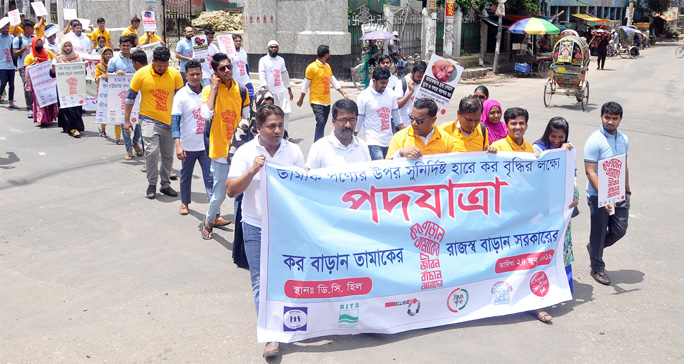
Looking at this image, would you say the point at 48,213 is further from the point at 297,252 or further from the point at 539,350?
the point at 539,350

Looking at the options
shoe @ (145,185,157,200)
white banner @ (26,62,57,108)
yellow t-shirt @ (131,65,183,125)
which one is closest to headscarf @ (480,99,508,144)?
yellow t-shirt @ (131,65,183,125)

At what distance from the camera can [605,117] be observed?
5609 millimetres

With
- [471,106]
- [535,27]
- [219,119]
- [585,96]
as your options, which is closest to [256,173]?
Answer: [471,106]

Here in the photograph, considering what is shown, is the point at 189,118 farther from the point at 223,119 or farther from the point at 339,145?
the point at 339,145

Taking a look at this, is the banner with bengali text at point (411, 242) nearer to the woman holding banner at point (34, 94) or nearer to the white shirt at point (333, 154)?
the white shirt at point (333, 154)

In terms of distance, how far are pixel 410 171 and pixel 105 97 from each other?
7367 millimetres

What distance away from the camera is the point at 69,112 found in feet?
38.6

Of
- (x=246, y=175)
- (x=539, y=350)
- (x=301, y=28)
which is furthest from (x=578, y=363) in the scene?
(x=301, y=28)

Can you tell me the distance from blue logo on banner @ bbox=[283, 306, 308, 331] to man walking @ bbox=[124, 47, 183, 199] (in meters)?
4.33

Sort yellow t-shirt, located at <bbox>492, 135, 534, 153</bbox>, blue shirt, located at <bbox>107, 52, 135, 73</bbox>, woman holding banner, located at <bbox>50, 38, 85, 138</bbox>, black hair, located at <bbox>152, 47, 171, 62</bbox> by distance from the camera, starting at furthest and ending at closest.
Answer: woman holding banner, located at <bbox>50, 38, 85, 138</bbox>, blue shirt, located at <bbox>107, 52, 135, 73</bbox>, black hair, located at <bbox>152, 47, 171, 62</bbox>, yellow t-shirt, located at <bbox>492, 135, 534, 153</bbox>

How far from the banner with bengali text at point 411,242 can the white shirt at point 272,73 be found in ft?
20.8

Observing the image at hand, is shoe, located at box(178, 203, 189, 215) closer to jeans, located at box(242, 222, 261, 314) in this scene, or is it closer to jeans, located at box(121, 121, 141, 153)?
jeans, located at box(121, 121, 141, 153)

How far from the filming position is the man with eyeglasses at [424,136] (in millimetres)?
5176

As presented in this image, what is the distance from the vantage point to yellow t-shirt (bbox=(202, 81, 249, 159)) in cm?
666
